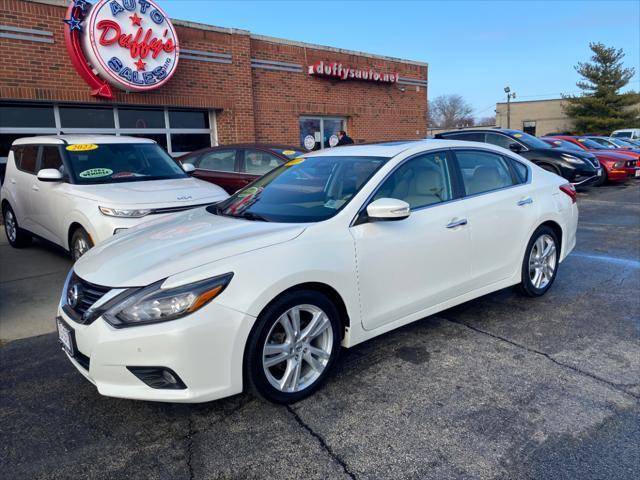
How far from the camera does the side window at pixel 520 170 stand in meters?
4.57

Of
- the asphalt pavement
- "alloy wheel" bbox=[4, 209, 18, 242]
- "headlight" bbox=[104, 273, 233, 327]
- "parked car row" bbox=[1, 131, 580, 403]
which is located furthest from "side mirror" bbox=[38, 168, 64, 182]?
"headlight" bbox=[104, 273, 233, 327]

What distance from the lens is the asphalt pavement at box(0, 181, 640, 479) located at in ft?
7.86

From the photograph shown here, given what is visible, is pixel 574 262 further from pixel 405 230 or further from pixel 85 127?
pixel 85 127

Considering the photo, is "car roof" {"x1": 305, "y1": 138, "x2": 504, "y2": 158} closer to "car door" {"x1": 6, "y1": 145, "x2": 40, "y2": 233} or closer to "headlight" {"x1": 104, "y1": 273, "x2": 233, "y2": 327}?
"headlight" {"x1": 104, "y1": 273, "x2": 233, "y2": 327}

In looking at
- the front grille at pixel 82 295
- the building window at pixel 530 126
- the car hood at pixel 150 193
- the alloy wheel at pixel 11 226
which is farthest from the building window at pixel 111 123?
the building window at pixel 530 126

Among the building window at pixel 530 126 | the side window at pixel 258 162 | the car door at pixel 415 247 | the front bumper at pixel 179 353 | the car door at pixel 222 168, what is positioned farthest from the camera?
the building window at pixel 530 126

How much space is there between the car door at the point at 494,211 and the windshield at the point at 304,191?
3.02ft

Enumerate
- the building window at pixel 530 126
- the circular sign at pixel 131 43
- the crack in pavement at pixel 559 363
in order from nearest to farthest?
1. the crack in pavement at pixel 559 363
2. the circular sign at pixel 131 43
3. the building window at pixel 530 126

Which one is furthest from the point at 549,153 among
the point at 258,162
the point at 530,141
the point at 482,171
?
the point at 482,171

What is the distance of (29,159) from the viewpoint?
6934mm

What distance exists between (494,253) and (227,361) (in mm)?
2519

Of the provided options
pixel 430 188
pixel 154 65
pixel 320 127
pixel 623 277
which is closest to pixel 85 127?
pixel 154 65

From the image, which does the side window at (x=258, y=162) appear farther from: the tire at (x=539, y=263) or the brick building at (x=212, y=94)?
the tire at (x=539, y=263)

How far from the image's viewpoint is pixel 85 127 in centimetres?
1085
